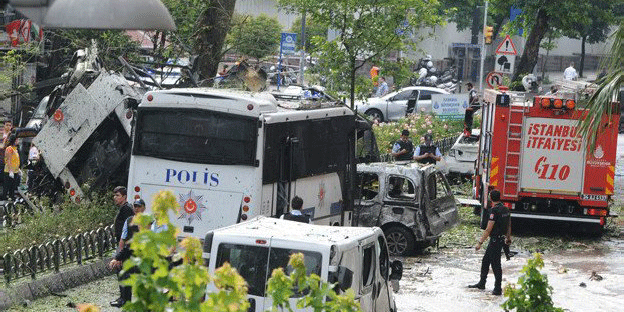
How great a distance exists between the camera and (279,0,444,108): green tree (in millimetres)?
27406

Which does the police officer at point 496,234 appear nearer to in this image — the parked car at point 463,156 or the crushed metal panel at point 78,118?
the crushed metal panel at point 78,118

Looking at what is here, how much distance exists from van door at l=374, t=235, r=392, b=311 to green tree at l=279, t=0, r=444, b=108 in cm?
1462

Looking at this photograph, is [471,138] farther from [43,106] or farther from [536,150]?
[43,106]

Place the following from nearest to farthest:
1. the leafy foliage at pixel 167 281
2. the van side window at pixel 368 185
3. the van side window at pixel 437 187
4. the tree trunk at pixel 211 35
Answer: the leafy foliage at pixel 167 281 → the van side window at pixel 368 185 → the van side window at pixel 437 187 → the tree trunk at pixel 211 35

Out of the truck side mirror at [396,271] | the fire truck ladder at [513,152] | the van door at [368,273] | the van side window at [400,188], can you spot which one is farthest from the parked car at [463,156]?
the van door at [368,273]

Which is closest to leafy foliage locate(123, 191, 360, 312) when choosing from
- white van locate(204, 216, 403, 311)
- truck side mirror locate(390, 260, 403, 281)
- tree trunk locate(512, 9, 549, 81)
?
white van locate(204, 216, 403, 311)

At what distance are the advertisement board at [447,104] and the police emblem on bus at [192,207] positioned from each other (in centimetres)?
1984

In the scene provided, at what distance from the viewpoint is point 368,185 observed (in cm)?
2017

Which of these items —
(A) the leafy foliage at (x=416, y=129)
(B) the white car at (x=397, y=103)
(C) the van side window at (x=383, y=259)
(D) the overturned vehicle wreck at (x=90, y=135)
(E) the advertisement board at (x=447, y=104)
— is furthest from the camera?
(B) the white car at (x=397, y=103)

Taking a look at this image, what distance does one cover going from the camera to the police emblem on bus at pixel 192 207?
16.9 metres

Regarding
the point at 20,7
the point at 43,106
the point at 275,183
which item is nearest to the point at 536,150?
the point at 275,183

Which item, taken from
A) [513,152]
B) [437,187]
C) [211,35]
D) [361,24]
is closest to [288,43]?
[361,24]

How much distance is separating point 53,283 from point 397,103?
30551 mm

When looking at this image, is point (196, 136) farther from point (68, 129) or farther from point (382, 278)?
point (382, 278)
